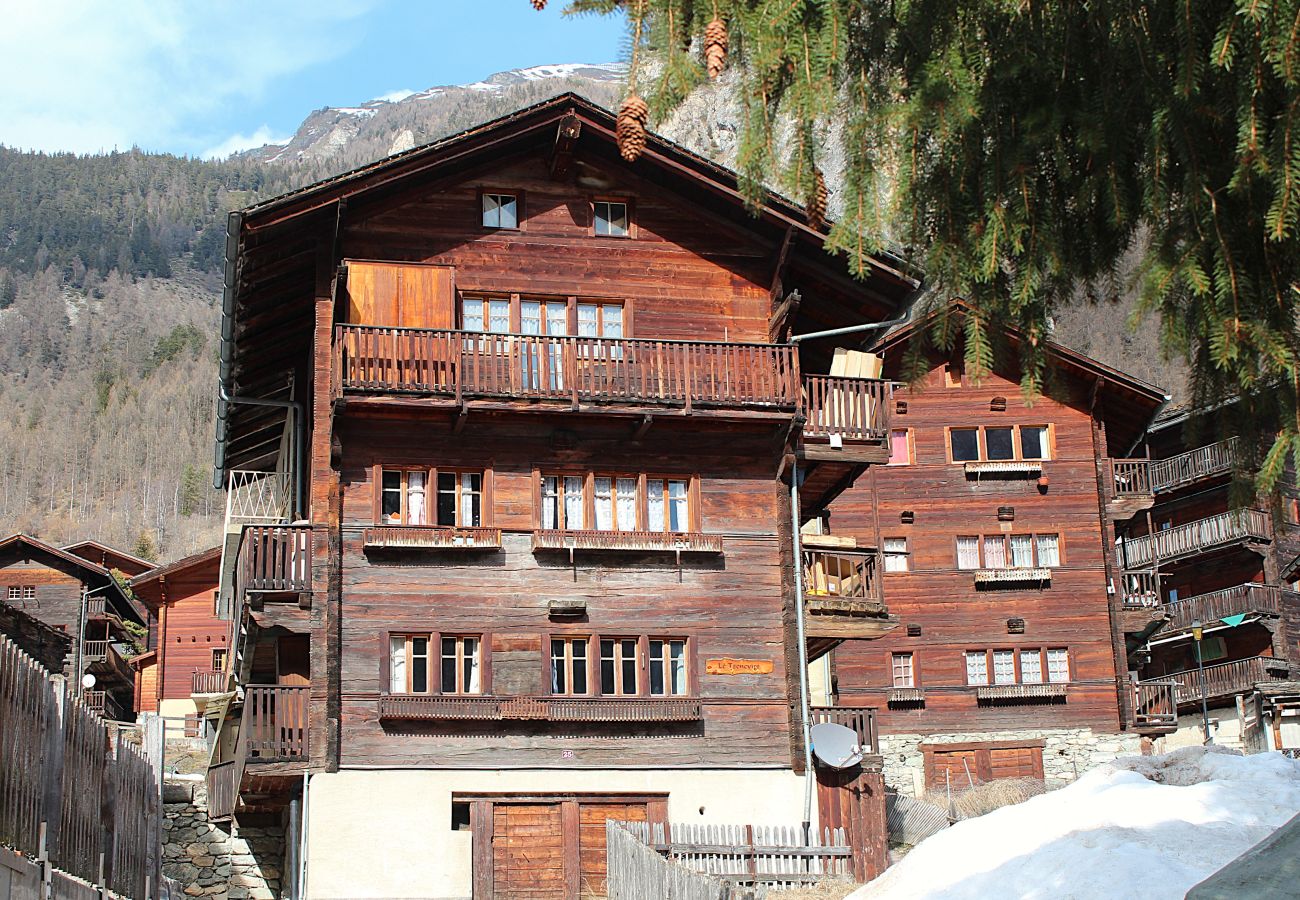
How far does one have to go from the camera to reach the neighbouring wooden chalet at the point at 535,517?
24641mm

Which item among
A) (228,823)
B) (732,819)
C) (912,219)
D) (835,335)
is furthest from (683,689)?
(912,219)

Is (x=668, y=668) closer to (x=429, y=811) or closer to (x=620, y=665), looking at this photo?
(x=620, y=665)

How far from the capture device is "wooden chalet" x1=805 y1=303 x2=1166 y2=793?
132 feet

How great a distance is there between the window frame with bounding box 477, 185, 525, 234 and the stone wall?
431 inches

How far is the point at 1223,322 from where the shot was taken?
767 cm

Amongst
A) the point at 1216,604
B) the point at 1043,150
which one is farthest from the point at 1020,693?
the point at 1043,150

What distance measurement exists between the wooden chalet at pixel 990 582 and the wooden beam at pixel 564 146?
46.5ft

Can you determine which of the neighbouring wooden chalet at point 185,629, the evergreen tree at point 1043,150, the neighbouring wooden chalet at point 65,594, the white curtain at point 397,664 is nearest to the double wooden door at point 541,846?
the white curtain at point 397,664

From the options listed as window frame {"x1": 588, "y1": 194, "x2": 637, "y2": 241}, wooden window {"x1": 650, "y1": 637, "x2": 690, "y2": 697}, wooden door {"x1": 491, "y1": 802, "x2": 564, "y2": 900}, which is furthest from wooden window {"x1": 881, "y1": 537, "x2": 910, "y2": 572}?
wooden door {"x1": 491, "y1": 802, "x2": 564, "y2": 900}

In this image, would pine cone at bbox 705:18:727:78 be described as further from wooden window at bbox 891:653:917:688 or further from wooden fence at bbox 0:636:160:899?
wooden window at bbox 891:653:917:688

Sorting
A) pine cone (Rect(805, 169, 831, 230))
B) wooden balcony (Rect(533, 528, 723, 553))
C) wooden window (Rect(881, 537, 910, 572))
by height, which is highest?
wooden window (Rect(881, 537, 910, 572))

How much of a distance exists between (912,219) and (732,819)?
17.8 m

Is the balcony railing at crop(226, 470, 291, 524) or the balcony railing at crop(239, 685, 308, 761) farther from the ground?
the balcony railing at crop(226, 470, 291, 524)

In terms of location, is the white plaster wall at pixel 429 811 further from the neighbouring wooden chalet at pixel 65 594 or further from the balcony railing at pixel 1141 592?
the neighbouring wooden chalet at pixel 65 594
